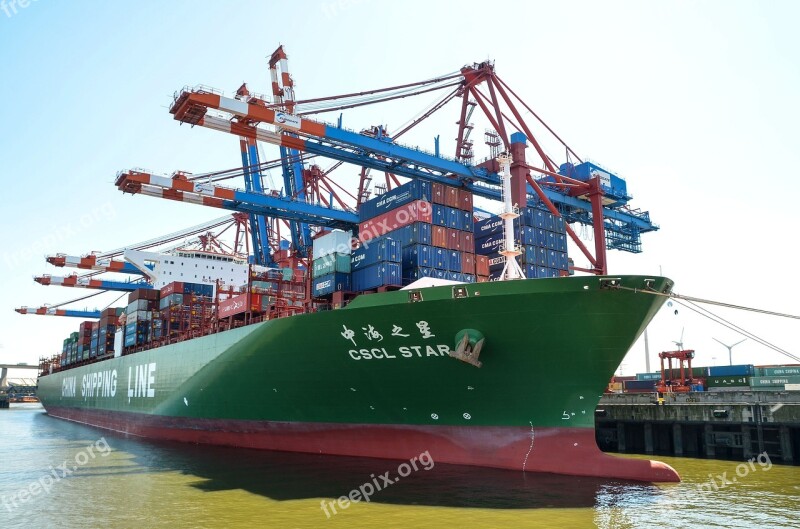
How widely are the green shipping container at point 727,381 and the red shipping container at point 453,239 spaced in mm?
23667

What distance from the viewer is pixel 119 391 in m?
34.3

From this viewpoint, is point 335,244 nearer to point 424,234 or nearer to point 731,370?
point 424,234

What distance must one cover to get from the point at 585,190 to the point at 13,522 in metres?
25.8

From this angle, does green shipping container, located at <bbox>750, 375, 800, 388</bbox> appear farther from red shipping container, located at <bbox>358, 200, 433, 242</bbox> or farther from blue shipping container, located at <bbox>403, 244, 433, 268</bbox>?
red shipping container, located at <bbox>358, 200, 433, 242</bbox>

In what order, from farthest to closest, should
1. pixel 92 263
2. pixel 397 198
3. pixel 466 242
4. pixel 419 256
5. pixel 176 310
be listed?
pixel 92 263 → pixel 176 310 → pixel 397 198 → pixel 466 242 → pixel 419 256

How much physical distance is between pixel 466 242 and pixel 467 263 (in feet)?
2.79

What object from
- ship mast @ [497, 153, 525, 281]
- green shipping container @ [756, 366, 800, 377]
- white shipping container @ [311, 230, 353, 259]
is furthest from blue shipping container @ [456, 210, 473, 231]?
green shipping container @ [756, 366, 800, 377]

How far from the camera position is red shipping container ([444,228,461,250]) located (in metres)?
20.5

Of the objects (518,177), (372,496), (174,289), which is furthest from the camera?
(174,289)

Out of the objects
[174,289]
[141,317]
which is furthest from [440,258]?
[141,317]

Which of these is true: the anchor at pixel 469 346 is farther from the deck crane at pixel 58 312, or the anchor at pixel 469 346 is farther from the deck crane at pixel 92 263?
the deck crane at pixel 58 312

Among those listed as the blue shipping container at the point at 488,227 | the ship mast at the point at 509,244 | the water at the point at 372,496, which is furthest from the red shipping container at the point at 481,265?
the water at the point at 372,496

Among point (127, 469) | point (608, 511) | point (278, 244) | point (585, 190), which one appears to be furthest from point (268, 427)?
point (278, 244)

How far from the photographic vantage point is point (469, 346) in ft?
48.4
